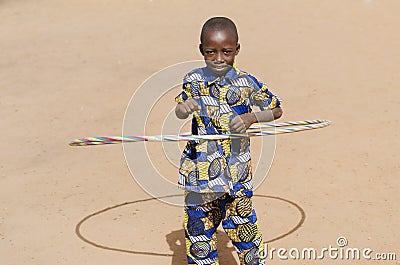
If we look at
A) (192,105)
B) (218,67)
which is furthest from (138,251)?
(218,67)

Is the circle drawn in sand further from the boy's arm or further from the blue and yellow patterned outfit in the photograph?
the boy's arm

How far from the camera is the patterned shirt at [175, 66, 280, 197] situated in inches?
203

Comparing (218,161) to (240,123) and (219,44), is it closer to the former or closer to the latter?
(240,123)

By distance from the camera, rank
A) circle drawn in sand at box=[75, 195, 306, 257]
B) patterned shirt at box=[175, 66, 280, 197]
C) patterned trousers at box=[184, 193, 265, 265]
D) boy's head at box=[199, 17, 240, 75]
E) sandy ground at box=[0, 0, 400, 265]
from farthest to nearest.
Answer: sandy ground at box=[0, 0, 400, 265], circle drawn in sand at box=[75, 195, 306, 257], patterned trousers at box=[184, 193, 265, 265], patterned shirt at box=[175, 66, 280, 197], boy's head at box=[199, 17, 240, 75]

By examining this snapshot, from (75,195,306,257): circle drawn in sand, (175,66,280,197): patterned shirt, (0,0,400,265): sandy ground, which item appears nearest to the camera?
(175,66,280,197): patterned shirt

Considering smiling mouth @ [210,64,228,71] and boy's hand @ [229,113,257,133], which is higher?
smiling mouth @ [210,64,228,71]

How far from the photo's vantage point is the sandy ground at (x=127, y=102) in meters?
6.78

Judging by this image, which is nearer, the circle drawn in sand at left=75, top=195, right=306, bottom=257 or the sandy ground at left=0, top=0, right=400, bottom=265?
the circle drawn in sand at left=75, top=195, right=306, bottom=257

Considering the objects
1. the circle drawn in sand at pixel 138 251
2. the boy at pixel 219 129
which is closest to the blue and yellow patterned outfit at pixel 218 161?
the boy at pixel 219 129

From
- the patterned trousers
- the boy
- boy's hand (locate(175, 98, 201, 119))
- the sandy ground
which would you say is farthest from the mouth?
the sandy ground

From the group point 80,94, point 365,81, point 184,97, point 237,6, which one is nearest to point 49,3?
point 237,6

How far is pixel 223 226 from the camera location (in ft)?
17.7

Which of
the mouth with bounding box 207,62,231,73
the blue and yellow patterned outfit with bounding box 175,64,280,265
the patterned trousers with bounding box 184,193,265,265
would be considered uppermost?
the mouth with bounding box 207,62,231,73

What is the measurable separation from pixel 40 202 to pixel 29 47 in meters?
6.85
